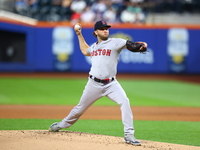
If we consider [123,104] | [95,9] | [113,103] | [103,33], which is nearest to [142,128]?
[123,104]

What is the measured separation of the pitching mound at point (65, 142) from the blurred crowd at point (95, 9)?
13.7 meters

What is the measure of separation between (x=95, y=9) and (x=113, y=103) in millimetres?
9039

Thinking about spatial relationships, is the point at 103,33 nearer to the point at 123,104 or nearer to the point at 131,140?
the point at 123,104

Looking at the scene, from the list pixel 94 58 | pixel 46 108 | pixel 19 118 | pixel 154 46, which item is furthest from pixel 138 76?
pixel 94 58

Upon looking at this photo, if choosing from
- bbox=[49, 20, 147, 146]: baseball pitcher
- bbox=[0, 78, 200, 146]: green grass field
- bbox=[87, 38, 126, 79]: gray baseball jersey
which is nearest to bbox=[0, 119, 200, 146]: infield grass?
bbox=[0, 78, 200, 146]: green grass field

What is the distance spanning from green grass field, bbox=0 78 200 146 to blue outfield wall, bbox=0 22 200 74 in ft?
8.36

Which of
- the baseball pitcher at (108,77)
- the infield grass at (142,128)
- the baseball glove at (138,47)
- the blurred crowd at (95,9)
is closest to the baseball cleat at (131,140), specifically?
the baseball pitcher at (108,77)

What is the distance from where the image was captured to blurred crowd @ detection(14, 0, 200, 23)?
789 inches

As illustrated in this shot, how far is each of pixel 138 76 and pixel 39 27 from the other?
519 centimetres

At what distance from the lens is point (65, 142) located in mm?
6156

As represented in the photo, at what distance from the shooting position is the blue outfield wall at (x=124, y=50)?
20.0 meters

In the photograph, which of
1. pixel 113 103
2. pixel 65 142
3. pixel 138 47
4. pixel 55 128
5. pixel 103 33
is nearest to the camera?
pixel 138 47

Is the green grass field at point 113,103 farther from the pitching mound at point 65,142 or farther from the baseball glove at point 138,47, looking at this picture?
the baseball glove at point 138,47

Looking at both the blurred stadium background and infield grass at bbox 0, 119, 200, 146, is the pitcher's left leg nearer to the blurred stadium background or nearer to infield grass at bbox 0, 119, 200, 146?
infield grass at bbox 0, 119, 200, 146
